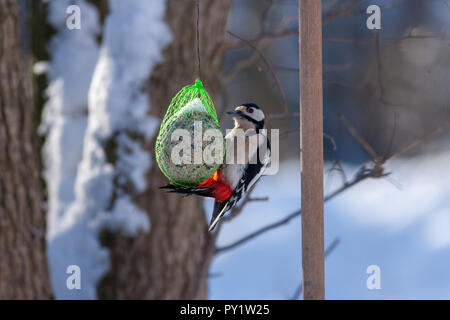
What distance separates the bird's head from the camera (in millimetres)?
1879

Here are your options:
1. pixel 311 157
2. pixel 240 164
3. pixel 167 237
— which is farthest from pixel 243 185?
pixel 167 237

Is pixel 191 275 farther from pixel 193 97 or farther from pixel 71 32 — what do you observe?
pixel 71 32

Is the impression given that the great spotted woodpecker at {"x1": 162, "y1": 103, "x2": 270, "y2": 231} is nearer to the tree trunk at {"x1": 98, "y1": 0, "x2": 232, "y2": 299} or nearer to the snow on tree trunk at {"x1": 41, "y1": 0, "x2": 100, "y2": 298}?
the tree trunk at {"x1": 98, "y1": 0, "x2": 232, "y2": 299}

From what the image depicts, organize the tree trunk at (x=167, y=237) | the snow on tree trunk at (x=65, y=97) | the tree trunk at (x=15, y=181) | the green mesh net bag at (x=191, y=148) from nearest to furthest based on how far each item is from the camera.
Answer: the green mesh net bag at (x=191, y=148) < the tree trunk at (x=15, y=181) < the tree trunk at (x=167, y=237) < the snow on tree trunk at (x=65, y=97)

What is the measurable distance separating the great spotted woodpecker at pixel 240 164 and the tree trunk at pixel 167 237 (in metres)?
1.23

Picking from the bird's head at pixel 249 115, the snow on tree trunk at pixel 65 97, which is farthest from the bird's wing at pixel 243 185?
the snow on tree trunk at pixel 65 97

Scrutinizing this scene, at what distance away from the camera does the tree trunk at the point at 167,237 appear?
10.1ft

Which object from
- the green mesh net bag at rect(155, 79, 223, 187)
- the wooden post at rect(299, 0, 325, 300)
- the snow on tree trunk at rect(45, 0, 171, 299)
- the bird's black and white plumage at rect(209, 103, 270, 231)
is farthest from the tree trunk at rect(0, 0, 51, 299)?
the wooden post at rect(299, 0, 325, 300)

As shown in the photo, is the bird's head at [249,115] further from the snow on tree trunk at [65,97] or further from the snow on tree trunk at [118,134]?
the snow on tree trunk at [65,97]

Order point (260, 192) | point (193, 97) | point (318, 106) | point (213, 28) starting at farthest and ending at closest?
1. point (260, 192)
2. point (213, 28)
3. point (193, 97)
4. point (318, 106)

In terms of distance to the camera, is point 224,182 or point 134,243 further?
point 134,243
